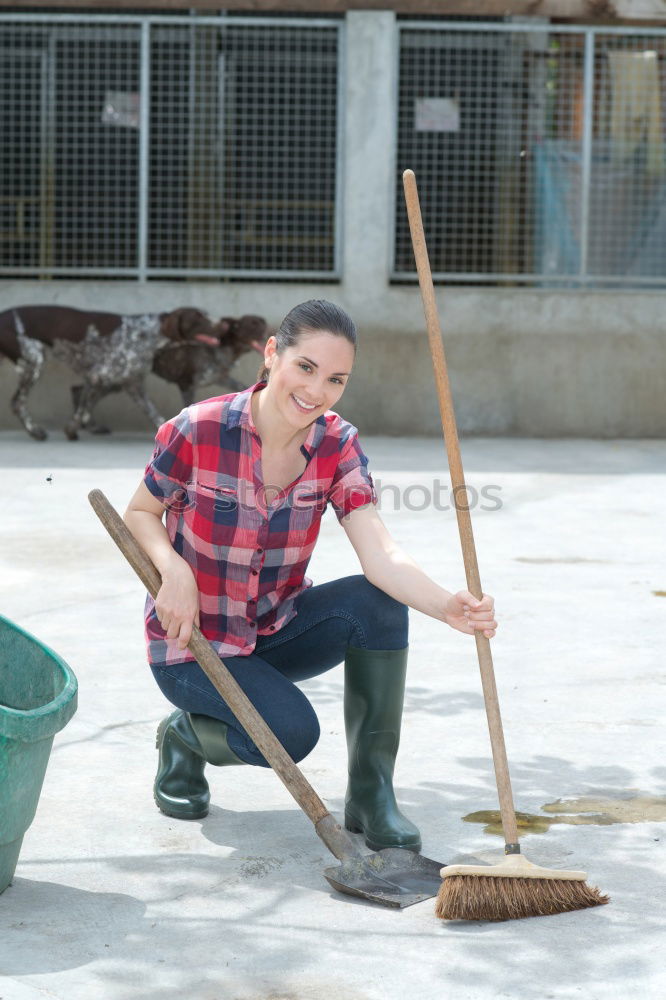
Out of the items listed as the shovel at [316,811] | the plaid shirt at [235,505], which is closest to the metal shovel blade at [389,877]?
the shovel at [316,811]

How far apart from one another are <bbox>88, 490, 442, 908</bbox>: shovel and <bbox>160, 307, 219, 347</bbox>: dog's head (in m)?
7.27

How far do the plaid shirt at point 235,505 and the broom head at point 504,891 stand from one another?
2.58 feet

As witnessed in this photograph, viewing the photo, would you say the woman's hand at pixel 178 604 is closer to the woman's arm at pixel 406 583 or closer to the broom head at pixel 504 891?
the woman's arm at pixel 406 583

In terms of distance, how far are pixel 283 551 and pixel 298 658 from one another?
0.29m

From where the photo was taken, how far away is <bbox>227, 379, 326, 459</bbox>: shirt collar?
3.18m

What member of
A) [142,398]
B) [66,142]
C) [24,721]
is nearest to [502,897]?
[24,721]

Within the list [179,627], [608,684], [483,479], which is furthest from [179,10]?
[179,627]

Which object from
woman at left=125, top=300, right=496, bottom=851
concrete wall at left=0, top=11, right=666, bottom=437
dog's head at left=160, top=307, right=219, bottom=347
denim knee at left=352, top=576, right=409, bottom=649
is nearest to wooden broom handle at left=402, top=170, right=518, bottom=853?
woman at left=125, top=300, right=496, bottom=851

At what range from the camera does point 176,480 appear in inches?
126

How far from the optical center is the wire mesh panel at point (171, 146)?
37.2ft

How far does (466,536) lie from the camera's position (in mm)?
3053

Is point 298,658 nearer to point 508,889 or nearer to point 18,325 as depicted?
point 508,889

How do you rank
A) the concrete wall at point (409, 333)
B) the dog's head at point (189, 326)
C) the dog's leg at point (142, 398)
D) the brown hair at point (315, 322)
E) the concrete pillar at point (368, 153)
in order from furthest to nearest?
the concrete wall at point (409, 333)
the concrete pillar at point (368, 153)
the dog's leg at point (142, 398)
the dog's head at point (189, 326)
the brown hair at point (315, 322)

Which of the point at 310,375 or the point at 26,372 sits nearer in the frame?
the point at 310,375
